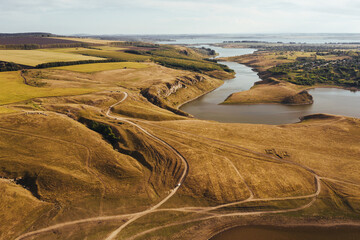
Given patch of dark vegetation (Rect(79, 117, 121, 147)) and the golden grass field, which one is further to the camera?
patch of dark vegetation (Rect(79, 117, 121, 147))

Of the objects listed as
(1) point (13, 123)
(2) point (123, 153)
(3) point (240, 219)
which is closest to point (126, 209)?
(2) point (123, 153)

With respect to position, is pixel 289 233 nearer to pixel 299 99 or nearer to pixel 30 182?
pixel 30 182

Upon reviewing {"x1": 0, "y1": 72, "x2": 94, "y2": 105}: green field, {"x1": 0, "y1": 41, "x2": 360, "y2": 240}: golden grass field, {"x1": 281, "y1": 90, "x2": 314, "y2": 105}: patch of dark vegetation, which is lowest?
{"x1": 0, "y1": 41, "x2": 360, "y2": 240}: golden grass field

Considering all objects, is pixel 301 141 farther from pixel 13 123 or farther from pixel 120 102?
pixel 13 123

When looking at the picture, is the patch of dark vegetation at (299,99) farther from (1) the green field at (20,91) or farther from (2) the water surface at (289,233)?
(1) the green field at (20,91)

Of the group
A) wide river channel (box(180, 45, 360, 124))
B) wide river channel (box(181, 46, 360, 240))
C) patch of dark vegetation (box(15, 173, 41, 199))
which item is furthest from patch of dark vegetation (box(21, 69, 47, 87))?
wide river channel (box(181, 46, 360, 240))

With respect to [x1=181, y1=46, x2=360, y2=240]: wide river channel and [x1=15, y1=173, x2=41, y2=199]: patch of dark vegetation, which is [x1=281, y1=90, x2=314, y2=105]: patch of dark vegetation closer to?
[x1=181, y1=46, x2=360, y2=240]: wide river channel
